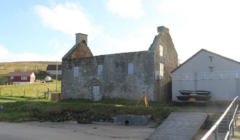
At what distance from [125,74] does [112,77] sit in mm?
1743

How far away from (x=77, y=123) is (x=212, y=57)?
14733 mm

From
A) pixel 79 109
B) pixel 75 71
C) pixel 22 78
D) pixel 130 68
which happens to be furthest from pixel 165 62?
pixel 22 78

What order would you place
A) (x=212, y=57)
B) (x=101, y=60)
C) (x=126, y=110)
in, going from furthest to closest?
(x=101, y=60)
(x=212, y=57)
(x=126, y=110)

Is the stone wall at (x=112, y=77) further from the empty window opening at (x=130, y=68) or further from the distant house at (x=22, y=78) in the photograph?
the distant house at (x=22, y=78)

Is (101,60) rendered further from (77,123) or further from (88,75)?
(77,123)

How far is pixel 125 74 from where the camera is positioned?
85.6ft

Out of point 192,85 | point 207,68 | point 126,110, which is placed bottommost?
point 126,110

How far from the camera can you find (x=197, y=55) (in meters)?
24.9

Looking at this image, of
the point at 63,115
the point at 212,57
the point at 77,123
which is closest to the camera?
the point at 77,123

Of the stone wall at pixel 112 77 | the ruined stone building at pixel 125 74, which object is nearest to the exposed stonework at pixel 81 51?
the ruined stone building at pixel 125 74

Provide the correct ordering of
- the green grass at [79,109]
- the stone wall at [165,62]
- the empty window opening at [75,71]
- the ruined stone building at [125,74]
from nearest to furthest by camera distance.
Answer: the green grass at [79,109] < the ruined stone building at [125,74] < the stone wall at [165,62] < the empty window opening at [75,71]

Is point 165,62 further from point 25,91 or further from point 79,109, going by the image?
point 25,91

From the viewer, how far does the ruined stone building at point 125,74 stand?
24875 mm

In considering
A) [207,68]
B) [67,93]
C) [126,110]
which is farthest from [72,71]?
[207,68]
